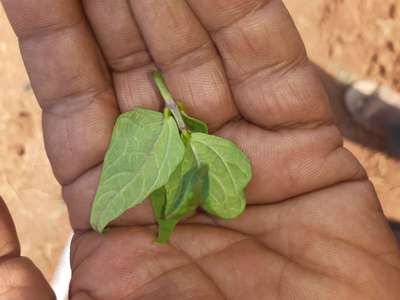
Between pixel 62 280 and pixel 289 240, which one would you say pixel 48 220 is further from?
pixel 289 240

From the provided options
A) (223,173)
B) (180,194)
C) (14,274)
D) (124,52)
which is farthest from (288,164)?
(14,274)

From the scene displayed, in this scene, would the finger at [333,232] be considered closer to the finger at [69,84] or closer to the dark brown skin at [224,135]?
the dark brown skin at [224,135]

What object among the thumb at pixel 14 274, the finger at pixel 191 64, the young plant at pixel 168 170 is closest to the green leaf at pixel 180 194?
the young plant at pixel 168 170

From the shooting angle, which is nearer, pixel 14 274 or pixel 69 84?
pixel 14 274

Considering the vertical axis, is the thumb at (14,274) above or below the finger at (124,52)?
below

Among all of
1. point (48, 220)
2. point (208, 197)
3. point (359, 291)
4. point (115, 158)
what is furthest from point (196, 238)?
point (48, 220)

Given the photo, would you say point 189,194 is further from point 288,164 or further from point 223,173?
point 288,164
